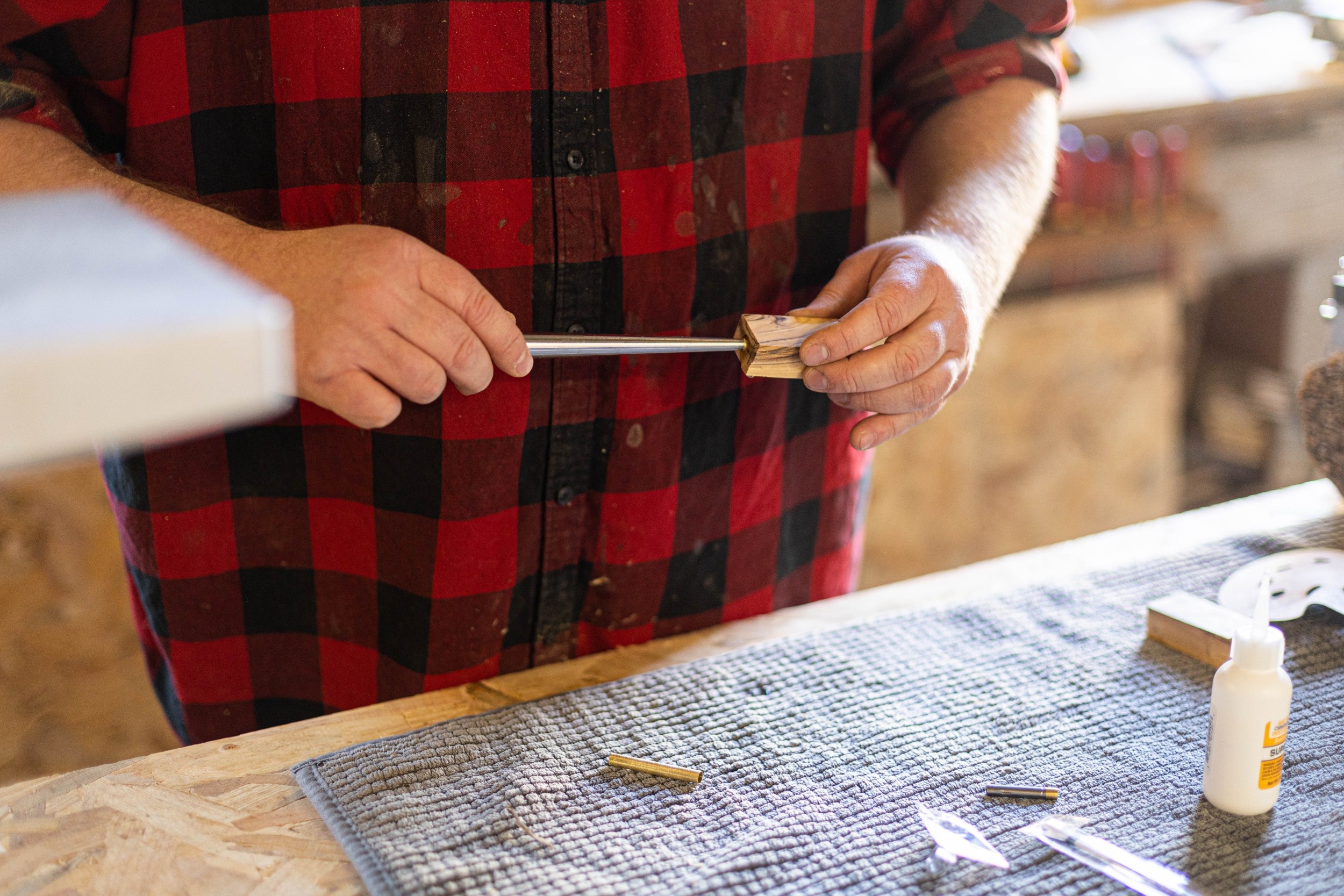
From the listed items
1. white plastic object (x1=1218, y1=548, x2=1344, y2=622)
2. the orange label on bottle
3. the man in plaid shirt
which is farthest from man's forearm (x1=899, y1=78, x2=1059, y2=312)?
the orange label on bottle

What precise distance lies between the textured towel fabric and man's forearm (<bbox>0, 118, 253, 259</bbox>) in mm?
380

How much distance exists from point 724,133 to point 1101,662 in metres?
0.54

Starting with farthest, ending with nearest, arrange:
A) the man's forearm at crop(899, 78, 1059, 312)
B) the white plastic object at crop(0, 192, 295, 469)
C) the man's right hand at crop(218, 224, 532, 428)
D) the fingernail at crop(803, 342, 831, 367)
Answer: the man's forearm at crop(899, 78, 1059, 312) < the fingernail at crop(803, 342, 831, 367) < the man's right hand at crop(218, 224, 532, 428) < the white plastic object at crop(0, 192, 295, 469)

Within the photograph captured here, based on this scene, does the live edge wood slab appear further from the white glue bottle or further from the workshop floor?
the workshop floor

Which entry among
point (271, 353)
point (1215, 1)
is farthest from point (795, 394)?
point (1215, 1)

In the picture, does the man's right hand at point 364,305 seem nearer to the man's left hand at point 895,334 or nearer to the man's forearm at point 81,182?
the man's forearm at point 81,182

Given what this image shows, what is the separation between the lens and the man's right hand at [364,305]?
0.72 metres

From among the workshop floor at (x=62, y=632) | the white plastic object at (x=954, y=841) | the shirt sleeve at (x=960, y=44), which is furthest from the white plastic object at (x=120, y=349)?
the workshop floor at (x=62, y=632)

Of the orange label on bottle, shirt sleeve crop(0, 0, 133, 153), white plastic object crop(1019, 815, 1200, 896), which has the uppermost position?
shirt sleeve crop(0, 0, 133, 153)

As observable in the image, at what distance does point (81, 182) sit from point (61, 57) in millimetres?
118

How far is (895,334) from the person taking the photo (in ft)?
2.81

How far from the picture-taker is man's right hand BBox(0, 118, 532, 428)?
0.72 meters

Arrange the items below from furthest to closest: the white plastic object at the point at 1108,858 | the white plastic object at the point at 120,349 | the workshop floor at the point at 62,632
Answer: the workshop floor at the point at 62,632 < the white plastic object at the point at 1108,858 < the white plastic object at the point at 120,349

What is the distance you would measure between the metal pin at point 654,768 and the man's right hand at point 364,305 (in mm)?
281
